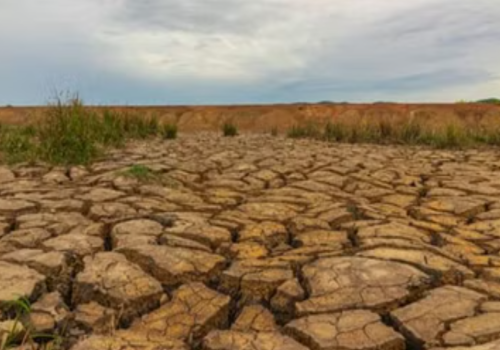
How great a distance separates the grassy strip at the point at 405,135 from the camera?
27.9 feet

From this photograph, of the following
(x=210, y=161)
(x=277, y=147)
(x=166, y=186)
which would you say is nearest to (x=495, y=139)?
(x=277, y=147)

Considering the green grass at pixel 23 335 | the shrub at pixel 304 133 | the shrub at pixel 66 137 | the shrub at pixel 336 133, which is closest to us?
the green grass at pixel 23 335

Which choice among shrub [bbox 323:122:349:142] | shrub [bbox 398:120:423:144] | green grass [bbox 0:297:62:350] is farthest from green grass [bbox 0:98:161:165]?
shrub [bbox 398:120:423:144]

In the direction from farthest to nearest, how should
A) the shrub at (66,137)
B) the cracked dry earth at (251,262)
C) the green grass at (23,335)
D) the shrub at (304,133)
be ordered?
the shrub at (304,133)
the shrub at (66,137)
the cracked dry earth at (251,262)
the green grass at (23,335)

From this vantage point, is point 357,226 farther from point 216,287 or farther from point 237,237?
point 216,287

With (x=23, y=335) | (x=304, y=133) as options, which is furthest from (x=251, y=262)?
(x=304, y=133)

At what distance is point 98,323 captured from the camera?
2.33 metres

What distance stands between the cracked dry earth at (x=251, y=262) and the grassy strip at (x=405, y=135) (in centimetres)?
379

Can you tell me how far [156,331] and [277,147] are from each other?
5.45m

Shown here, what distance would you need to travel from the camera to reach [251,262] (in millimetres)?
2873

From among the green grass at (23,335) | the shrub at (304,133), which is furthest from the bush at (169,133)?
the green grass at (23,335)

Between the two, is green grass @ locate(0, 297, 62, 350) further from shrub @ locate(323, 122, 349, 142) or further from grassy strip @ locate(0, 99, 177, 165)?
shrub @ locate(323, 122, 349, 142)

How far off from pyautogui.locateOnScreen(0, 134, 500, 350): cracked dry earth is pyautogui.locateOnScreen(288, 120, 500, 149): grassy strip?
12.4 ft

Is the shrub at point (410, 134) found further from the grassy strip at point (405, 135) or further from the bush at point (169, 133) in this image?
the bush at point (169, 133)
